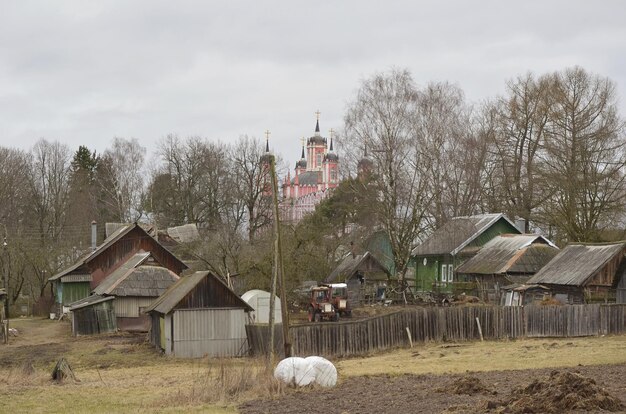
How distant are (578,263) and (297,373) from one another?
23515 millimetres

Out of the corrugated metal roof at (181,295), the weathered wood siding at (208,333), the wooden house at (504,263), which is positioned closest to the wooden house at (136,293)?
the corrugated metal roof at (181,295)

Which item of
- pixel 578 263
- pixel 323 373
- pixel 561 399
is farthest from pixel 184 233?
pixel 561 399

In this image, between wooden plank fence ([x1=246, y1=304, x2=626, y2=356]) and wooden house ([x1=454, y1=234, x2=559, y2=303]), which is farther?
wooden house ([x1=454, y1=234, x2=559, y2=303])

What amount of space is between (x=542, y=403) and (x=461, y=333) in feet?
69.7

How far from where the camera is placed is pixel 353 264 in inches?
2419

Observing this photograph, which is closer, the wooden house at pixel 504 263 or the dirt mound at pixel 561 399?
the dirt mound at pixel 561 399

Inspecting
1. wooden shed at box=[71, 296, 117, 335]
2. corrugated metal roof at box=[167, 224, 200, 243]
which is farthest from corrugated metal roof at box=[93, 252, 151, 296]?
corrugated metal roof at box=[167, 224, 200, 243]

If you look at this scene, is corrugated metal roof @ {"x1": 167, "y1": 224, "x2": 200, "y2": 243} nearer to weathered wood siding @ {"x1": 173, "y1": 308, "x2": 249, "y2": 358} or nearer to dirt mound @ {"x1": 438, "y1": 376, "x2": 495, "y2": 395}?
weathered wood siding @ {"x1": 173, "y1": 308, "x2": 249, "y2": 358}

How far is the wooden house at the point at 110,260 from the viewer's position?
52.9 metres

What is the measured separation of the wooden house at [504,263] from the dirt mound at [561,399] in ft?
105

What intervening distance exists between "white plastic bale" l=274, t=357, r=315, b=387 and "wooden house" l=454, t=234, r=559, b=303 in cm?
2730

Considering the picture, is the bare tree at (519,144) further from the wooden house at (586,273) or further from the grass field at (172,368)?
the grass field at (172,368)

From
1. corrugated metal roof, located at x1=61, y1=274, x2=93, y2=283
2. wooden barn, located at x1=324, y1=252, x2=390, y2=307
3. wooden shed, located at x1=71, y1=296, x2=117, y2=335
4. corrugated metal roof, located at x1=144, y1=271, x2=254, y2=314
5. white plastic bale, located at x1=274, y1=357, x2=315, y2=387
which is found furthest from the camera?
wooden barn, located at x1=324, y1=252, x2=390, y2=307

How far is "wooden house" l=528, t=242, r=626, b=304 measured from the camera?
40344 mm
